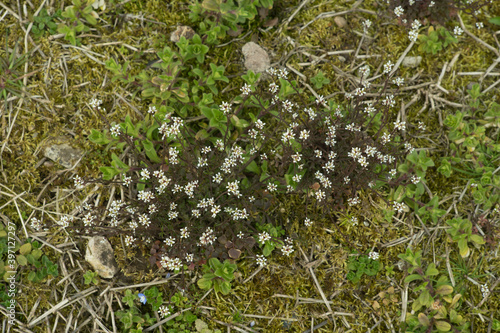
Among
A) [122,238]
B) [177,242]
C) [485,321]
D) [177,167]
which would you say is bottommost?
[485,321]

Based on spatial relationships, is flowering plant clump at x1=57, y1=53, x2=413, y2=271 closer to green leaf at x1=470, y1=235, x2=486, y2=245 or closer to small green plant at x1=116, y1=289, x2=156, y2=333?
small green plant at x1=116, y1=289, x2=156, y2=333

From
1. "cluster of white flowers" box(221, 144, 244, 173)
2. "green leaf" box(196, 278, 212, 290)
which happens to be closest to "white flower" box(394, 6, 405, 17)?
"cluster of white flowers" box(221, 144, 244, 173)

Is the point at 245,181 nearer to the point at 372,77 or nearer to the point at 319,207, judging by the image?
the point at 319,207

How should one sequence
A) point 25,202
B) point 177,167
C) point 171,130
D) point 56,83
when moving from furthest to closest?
point 56,83, point 25,202, point 177,167, point 171,130

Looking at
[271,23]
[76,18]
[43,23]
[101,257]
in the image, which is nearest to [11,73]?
[43,23]

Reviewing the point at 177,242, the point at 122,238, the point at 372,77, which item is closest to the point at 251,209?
the point at 177,242

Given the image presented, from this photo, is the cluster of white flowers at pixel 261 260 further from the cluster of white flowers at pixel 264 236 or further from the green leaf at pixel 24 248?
the green leaf at pixel 24 248

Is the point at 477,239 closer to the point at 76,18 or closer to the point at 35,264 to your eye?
the point at 35,264
